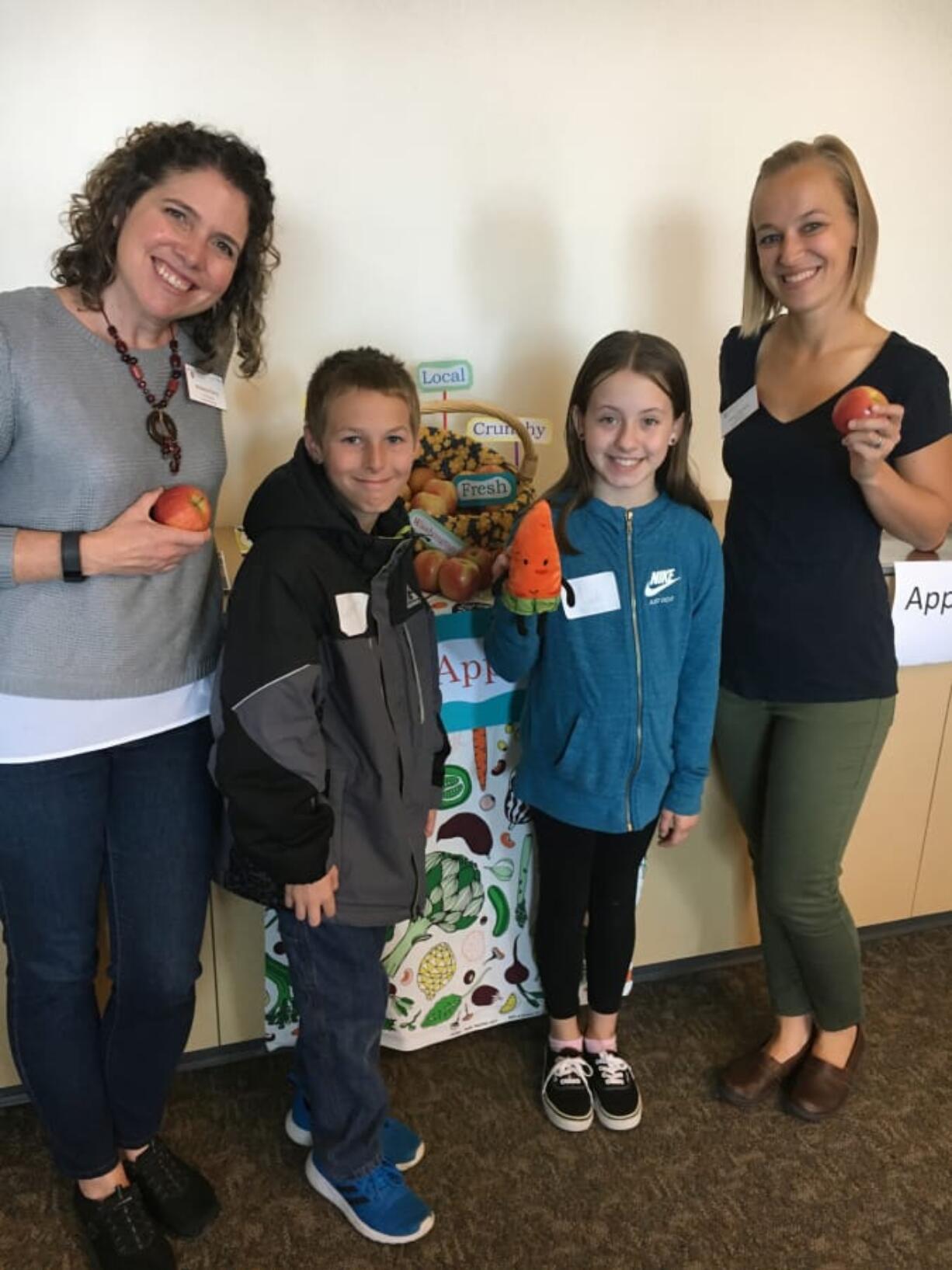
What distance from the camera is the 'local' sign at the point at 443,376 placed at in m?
2.00

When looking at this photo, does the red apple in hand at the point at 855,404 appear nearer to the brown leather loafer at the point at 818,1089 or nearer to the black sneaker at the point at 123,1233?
the brown leather loafer at the point at 818,1089

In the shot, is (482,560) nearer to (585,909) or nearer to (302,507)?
(302,507)

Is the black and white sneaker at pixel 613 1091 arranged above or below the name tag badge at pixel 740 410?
below

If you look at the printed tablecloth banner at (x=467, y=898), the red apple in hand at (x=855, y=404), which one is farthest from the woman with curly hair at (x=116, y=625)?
the red apple in hand at (x=855, y=404)

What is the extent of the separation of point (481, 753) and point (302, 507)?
0.60m

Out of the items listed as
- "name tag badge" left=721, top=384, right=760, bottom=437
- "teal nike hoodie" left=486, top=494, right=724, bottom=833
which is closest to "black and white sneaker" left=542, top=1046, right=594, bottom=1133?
"teal nike hoodie" left=486, top=494, right=724, bottom=833

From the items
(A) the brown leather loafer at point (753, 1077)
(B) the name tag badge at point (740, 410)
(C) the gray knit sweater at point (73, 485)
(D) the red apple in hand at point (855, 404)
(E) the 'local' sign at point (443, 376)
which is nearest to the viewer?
(C) the gray knit sweater at point (73, 485)

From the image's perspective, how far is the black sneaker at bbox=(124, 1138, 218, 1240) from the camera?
142 cm

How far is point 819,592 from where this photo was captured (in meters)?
1.48

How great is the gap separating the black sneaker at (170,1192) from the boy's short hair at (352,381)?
3.47ft

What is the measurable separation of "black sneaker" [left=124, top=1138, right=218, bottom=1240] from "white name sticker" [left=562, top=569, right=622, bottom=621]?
3.25 ft

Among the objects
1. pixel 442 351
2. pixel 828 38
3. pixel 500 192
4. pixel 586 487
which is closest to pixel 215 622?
pixel 586 487

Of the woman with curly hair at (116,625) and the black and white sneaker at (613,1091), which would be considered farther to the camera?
Result: the black and white sneaker at (613,1091)

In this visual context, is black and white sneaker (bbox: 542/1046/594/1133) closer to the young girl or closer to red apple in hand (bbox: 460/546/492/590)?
the young girl
